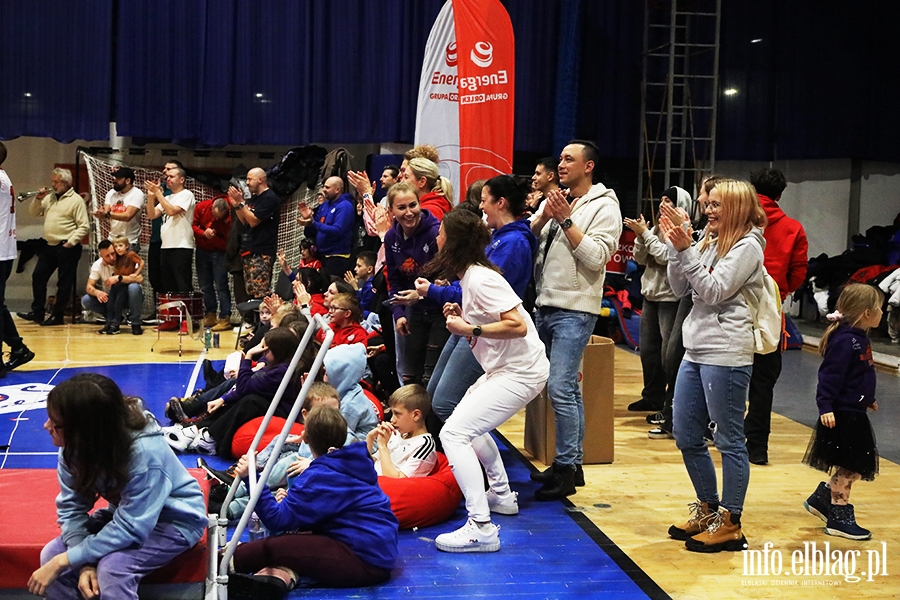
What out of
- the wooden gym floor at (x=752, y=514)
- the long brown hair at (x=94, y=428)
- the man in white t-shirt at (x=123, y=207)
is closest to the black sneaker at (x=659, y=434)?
the wooden gym floor at (x=752, y=514)

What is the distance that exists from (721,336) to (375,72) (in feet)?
26.6

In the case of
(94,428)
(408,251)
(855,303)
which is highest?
(408,251)

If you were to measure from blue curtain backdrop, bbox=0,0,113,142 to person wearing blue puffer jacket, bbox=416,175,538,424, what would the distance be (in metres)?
7.43

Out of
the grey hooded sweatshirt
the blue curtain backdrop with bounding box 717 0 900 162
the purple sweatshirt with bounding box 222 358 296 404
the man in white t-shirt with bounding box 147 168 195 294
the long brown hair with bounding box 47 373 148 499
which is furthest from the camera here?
the blue curtain backdrop with bounding box 717 0 900 162

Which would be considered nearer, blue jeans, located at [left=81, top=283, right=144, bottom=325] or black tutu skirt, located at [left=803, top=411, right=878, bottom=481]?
black tutu skirt, located at [left=803, top=411, right=878, bottom=481]

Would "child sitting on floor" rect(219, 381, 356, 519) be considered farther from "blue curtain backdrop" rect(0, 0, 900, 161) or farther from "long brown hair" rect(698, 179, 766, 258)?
"blue curtain backdrop" rect(0, 0, 900, 161)

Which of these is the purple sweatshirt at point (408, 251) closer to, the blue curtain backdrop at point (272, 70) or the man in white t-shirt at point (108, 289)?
the man in white t-shirt at point (108, 289)

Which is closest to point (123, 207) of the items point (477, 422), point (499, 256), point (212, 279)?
point (212, 279)

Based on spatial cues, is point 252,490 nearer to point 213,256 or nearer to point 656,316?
point 656,316

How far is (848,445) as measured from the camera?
4.25 metres

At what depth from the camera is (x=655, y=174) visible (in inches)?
470

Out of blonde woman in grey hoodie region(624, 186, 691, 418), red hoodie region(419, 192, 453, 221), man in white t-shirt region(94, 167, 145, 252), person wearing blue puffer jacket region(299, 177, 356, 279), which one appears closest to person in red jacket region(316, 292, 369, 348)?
red hoodie region(419, 192, 453, 221)

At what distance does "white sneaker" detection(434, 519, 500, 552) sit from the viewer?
4.05 m

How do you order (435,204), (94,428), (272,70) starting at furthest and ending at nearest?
→ 1. (272,70)
2. (435,204)
3. (94,428)
